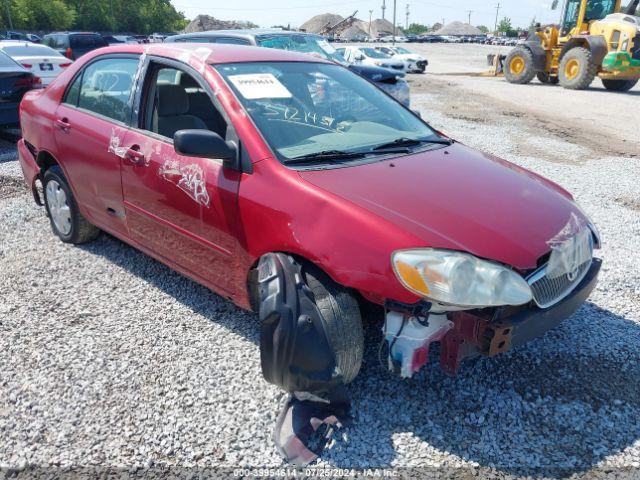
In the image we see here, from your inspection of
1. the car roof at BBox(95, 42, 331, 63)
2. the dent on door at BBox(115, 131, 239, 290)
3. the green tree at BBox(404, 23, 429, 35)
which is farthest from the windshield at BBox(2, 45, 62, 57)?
the green tree at BBox(404, 23, 429, 35)

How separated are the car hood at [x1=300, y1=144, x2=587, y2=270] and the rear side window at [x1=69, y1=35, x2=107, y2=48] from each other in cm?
1859

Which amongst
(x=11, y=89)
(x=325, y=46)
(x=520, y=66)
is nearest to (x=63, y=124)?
(x=11, y=89)

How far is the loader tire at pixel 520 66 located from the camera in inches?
736

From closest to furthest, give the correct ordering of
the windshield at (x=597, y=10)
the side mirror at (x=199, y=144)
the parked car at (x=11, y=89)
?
the side mirror at (x=199, y=144), the parked car at (x=11, y=89), the windshield at (x=597, y=10)

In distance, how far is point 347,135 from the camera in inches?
122

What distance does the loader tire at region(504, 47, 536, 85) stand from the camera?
1869cm

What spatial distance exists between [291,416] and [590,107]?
45.6ft

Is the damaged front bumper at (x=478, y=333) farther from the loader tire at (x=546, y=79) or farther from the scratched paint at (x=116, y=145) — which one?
the loader tire at (x=546, y=79)

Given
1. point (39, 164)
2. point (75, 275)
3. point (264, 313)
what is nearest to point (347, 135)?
point (264, 313)

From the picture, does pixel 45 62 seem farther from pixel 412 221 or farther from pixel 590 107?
pixel 590 107

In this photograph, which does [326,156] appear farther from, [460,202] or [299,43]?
[299,43]

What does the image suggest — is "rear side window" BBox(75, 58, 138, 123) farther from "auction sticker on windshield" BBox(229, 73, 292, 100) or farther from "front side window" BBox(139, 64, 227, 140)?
"auction sticker on windshield" BBox(229, 73, 292, 100)

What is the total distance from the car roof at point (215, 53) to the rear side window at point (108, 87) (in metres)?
0.12

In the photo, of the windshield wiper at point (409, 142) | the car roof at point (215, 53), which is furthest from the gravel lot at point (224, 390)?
the car roof at point (215, 53)
